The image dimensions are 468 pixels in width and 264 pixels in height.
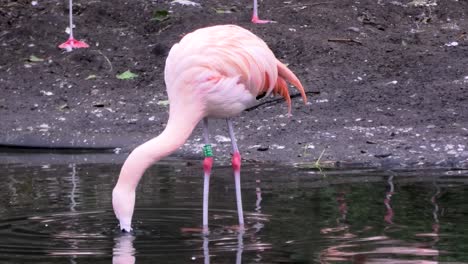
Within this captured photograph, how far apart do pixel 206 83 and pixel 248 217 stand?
89 centimetres

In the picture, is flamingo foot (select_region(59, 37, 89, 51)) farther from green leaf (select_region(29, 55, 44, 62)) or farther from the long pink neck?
the long pink neck

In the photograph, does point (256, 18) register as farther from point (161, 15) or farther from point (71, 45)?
point (71, 45)

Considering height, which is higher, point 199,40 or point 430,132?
point 199,40

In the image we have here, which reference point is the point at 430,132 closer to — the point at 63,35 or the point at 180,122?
the point at 180,122

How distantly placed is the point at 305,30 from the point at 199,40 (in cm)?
595

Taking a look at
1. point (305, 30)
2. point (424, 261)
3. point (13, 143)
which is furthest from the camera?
point (305, 30)

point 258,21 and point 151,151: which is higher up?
point 151,151

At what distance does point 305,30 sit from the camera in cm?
1215

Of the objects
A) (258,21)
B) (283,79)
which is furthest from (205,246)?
(258,21)

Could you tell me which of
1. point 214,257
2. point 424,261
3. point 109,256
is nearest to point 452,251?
point 424,261

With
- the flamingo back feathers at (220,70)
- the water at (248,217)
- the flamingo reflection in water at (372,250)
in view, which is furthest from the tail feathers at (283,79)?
the flamingo reflection in water at (372,250)

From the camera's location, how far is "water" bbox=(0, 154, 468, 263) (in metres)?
5.41

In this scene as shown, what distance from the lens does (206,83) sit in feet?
20.3

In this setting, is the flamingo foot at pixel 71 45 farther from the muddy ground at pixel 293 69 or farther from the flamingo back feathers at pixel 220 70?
the flamingo back feathers at pixel 220 70
